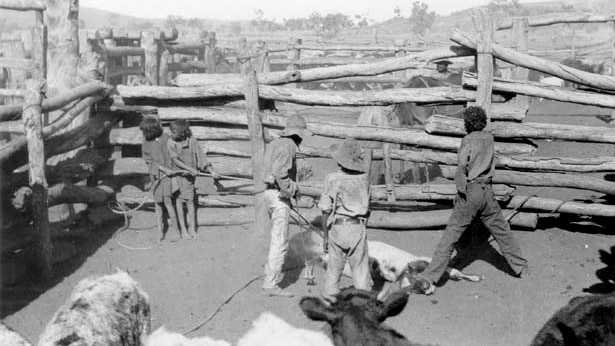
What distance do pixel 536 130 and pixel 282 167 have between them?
11.2 feet

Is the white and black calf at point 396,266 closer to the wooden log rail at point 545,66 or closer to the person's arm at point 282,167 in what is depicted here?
the person's arm at point 282,167

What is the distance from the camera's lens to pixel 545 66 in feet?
28.3

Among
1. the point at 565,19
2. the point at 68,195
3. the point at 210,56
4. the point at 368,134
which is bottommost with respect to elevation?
the point at 68,195

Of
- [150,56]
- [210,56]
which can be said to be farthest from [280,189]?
[210,56]

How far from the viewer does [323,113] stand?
56.6 feet

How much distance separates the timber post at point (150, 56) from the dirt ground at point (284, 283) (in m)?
7.13

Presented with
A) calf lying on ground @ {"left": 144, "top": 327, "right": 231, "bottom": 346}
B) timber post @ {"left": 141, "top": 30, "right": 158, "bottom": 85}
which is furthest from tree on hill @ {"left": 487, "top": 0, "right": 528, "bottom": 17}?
calf lying on ground @ {"left": 144, "top": 327, "right": 231, "bottom": 346}

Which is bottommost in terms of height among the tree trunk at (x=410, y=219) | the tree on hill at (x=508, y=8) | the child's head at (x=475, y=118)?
the tree trunk at (x=410, y=219)

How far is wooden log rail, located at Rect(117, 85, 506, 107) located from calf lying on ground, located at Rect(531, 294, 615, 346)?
4.43 m

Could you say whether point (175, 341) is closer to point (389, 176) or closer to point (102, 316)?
point (102, 316)

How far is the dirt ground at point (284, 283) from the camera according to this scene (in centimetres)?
696

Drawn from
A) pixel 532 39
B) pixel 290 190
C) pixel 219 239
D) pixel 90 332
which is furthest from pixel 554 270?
pixel 532 39

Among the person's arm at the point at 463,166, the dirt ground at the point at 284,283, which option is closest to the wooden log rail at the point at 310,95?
the person's arm at the point at 463,166

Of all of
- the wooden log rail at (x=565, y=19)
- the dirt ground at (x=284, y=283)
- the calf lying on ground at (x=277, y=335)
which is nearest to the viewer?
the calf lying on ground at (x=277, y=335)
